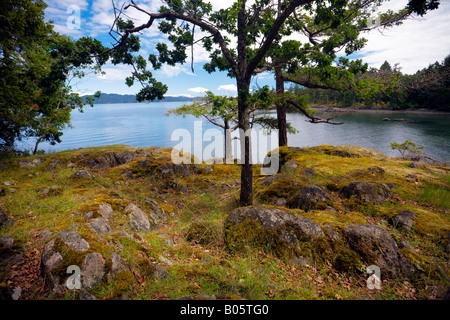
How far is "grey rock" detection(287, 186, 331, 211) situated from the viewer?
6.55 m

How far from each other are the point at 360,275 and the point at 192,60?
28.4 ft

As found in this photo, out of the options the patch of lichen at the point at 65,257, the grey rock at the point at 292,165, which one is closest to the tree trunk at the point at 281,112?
the grey rock at the point at 292,165

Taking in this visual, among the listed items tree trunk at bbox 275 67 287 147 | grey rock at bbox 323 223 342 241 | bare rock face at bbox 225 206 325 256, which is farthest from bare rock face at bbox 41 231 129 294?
tree trunk at bbox 275 67 287 147

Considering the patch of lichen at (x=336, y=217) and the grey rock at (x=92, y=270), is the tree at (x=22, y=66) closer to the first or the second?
the grey rock at (x=92, y=270)

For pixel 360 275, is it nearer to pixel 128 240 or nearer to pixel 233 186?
pixel 128 240

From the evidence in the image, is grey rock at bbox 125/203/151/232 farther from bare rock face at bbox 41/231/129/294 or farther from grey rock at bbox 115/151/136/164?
grey rock at bbox 115/151/136/164

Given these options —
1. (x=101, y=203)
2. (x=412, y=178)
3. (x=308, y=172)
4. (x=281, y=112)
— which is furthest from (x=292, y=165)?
(x=101, y=203)

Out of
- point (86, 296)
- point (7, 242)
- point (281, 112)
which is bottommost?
point (86, 296)

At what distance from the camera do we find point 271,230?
16.4ft

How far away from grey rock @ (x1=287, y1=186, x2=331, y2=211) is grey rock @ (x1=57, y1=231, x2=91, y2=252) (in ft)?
20.2

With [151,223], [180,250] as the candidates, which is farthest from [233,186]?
[180,250]

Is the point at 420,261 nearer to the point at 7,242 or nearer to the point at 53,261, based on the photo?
the point at 53,261

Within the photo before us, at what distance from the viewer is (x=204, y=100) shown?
49.1ft

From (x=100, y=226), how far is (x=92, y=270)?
1892 millimetres
